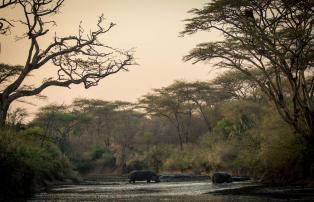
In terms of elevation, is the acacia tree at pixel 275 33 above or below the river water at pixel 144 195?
above

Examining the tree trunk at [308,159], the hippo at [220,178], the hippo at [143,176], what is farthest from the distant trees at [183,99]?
the tree trunk at [308,159]

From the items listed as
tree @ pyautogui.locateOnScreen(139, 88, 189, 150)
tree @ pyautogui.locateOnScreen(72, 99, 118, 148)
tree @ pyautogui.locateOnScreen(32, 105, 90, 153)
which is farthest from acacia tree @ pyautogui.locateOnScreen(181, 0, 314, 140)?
tree @ pyautogui.locateOnScreen(72, 99, 118, 148)

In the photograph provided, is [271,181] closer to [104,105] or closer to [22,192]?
[22,192]

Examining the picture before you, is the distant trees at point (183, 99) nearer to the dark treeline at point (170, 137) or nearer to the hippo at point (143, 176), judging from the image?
the dark treeline at point (170, 137)

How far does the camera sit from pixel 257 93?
166 feet

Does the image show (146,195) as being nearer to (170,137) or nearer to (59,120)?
(59,120)

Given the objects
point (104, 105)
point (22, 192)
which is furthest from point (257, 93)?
point (22, 192)

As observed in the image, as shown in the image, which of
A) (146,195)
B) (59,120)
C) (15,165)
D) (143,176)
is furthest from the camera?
(59,120)

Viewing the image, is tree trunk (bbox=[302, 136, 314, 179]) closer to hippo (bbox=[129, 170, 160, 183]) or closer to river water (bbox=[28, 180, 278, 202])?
river water (bbox=[28, 180, 278, 202])

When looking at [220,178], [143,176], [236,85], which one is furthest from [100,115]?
[220,178]

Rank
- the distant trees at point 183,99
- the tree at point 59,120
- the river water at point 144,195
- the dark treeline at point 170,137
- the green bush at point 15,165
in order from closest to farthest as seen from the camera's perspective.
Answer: the river water at point 144,195 → the green bush at point 15,165 → the dark treeline at point 170,137 → the distant trees at point 183,99 → the tree at point 59,120

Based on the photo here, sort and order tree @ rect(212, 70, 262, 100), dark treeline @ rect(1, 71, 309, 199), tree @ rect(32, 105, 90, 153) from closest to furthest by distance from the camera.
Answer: dark treeline @ rect(1, 71, 309, 199) → tree @ rect(212, 70, 262, 100) → tree @ rect(32, 105, 90, 153)

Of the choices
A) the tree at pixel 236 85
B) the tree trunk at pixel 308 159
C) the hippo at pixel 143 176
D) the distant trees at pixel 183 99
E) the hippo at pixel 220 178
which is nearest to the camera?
the tree trunk at pixel 308 159

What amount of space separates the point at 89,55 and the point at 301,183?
11090 millimetres
